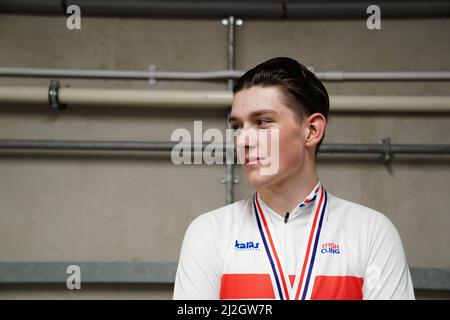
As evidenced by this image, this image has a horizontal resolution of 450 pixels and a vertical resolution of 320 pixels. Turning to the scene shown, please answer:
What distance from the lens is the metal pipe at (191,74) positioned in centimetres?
227

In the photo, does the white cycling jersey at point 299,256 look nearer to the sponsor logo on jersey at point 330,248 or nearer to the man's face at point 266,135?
the sponsor logo on jersey at point 330,248

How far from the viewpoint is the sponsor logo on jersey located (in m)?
1.00

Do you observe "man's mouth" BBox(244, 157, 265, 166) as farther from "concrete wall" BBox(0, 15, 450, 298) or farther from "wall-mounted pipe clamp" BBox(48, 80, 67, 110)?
"wall-mounted pipe clamp" BBox(48, 80, 67, 110)

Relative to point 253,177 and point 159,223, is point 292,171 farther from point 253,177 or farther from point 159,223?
point 159,223

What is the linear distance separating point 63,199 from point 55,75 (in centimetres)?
76

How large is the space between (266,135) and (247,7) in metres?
1.55

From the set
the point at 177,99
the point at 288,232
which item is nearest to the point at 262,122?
the point at 288,232

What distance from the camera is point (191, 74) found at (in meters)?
2.30

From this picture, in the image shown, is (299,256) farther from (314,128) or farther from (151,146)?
(151,146)

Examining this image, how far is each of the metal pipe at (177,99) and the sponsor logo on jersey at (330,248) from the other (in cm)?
128

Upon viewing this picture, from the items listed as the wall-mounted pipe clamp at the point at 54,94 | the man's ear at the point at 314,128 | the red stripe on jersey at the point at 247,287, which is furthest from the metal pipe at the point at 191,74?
the red stripe on jersey at the point at 247,287
